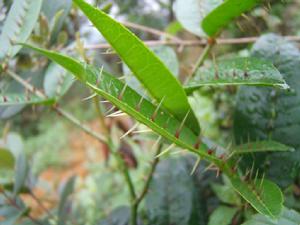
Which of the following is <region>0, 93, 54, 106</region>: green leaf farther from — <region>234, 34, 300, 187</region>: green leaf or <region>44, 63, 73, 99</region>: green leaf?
<region>234, 34, 300, 187</region>: green leaf

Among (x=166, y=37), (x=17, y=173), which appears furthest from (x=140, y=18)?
(x=17, y=173)

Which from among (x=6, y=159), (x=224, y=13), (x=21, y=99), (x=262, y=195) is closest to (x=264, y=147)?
(x=262, y=195)

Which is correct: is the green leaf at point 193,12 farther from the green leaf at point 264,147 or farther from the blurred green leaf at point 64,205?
the blurred green leaf at point 64,205

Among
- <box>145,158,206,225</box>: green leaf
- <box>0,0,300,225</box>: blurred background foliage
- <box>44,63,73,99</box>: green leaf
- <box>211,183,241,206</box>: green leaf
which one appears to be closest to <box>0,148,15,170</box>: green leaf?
<box>0,0,300,225</box>: blurred background foliage

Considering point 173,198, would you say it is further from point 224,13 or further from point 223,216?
point 224,13

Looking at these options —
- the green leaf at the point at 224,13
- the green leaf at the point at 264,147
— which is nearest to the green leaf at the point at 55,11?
the green leaf at the point at 224,13

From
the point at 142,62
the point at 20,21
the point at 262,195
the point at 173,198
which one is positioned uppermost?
the point at 20,21
